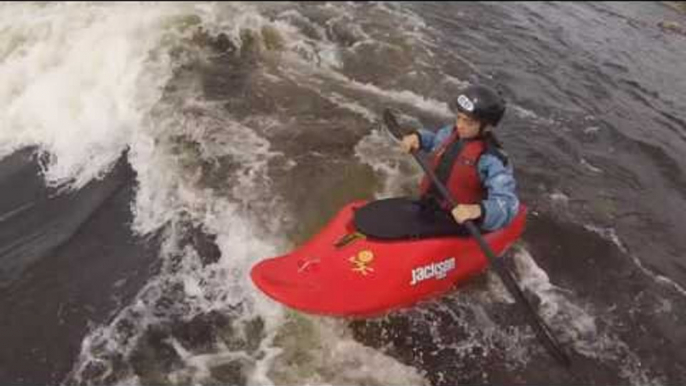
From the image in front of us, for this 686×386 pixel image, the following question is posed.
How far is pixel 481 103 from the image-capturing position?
4609 mm

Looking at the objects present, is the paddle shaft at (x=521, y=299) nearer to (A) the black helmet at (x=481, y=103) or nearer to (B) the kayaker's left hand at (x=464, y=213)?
(B) the kayaker's left hand at (x=464, y=213)

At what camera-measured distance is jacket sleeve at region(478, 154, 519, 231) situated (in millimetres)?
4688

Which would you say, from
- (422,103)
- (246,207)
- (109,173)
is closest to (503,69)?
(422,103)

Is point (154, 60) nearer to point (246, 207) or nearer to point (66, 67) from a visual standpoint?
point (66, 67)

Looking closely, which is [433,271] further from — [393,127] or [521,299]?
[393,127]

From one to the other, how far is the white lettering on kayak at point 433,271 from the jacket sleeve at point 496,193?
1.18ft

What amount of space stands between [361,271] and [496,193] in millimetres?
1071

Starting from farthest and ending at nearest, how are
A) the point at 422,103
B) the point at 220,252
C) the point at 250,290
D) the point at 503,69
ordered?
the point at 503,69 → the point at 422,103 → the point at 220,252 → the point at 250,290

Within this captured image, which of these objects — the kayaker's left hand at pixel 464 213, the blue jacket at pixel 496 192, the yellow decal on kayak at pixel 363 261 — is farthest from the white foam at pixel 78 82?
the blue jacket at pixel 496 192

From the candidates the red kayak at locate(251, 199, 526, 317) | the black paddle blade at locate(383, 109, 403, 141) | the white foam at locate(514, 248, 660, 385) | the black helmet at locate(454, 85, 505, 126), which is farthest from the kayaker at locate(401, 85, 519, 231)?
the white foam at locate(514, 248, 660, 385)

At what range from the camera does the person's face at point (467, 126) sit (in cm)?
473

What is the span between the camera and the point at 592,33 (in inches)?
423

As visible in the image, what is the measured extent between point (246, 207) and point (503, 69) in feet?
16.2

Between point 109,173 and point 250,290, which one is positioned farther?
point 109,173
